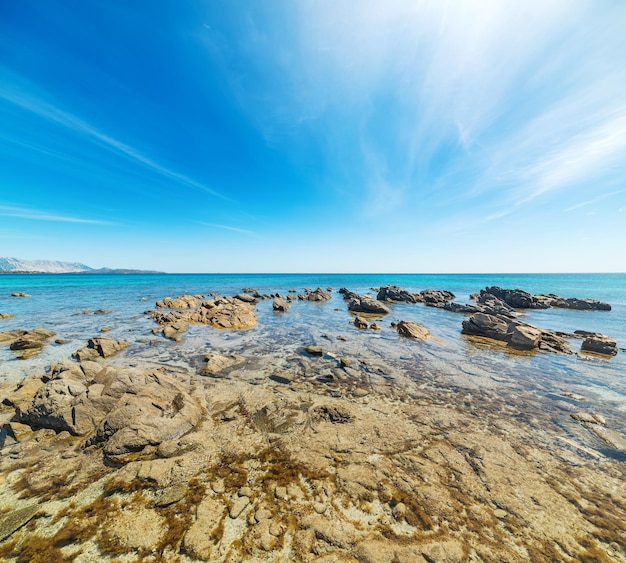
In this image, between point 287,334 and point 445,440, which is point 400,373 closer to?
point 445,440

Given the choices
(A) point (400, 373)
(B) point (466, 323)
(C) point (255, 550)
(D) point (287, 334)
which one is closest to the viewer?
(C) point (255, 550)

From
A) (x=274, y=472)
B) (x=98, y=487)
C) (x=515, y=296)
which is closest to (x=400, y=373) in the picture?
(x=274, y=472)

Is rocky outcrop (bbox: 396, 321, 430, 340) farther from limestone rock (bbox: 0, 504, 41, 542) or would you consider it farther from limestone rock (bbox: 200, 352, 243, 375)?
limestone rock (bbox: 0, 504, 41, 542)

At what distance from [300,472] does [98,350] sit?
14.8 metres

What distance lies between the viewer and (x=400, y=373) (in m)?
12.4

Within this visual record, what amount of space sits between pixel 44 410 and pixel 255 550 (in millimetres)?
7732

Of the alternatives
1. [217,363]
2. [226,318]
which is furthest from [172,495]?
[226,318]

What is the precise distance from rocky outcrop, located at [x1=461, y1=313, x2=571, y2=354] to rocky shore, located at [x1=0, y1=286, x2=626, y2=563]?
8194 millimetres

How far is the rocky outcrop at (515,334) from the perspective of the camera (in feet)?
57.2

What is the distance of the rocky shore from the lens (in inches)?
165

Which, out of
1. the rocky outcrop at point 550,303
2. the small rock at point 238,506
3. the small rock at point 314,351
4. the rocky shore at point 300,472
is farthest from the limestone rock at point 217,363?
the rocky outcrop at point 550,303

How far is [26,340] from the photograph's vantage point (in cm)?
1465

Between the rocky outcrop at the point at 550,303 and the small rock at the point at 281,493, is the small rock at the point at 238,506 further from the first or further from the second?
the rocky outcrop at the point at 550,303

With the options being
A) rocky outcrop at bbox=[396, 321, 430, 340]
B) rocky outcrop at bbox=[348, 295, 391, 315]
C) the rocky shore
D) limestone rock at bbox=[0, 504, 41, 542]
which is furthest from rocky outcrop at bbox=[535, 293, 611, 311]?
limestone rock at bbox=[0, 504, 41, 542]
